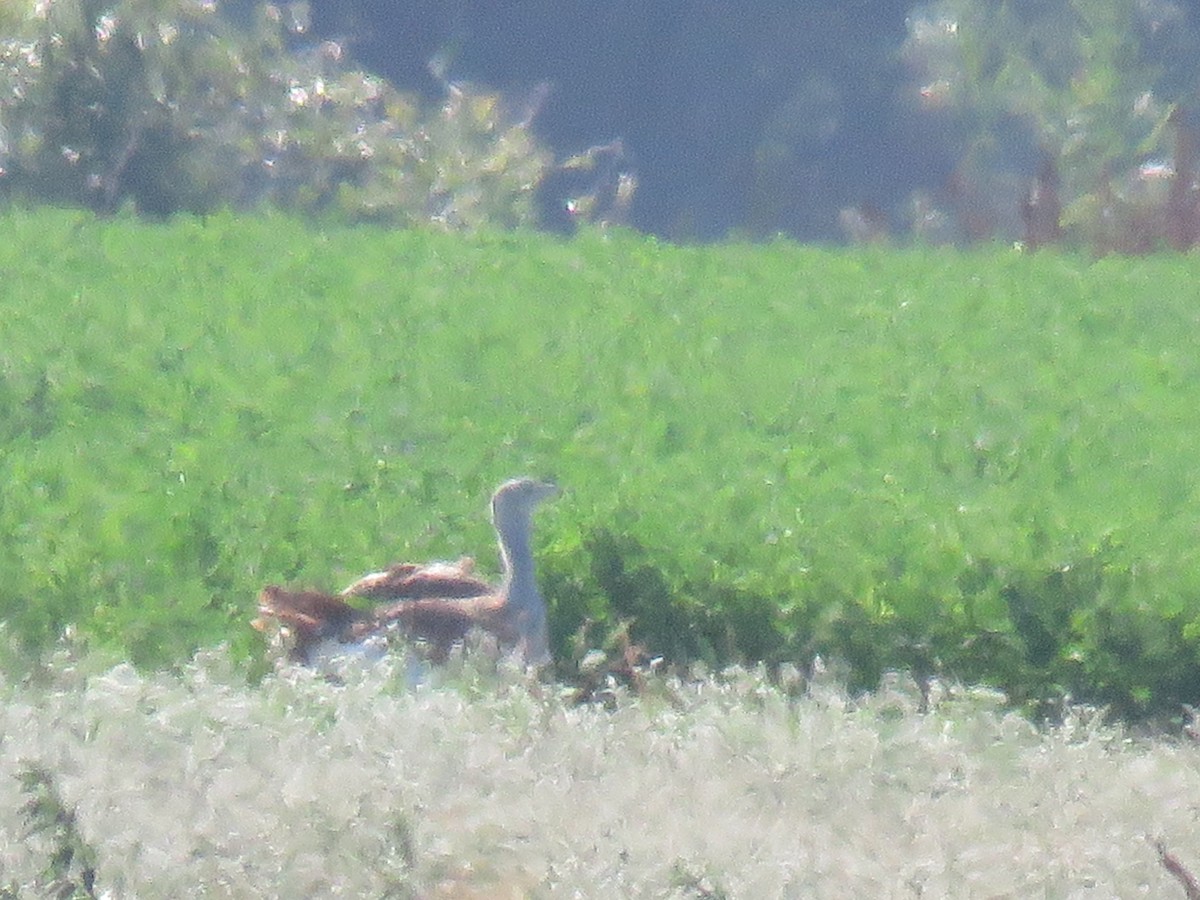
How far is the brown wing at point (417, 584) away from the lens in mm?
6309

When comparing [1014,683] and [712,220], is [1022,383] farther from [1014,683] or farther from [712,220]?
[712,220]

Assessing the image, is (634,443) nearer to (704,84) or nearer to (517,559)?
(517,559)

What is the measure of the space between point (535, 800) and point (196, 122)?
15.2 meters

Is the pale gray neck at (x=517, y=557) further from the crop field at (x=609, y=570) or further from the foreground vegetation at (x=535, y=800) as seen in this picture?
the foreground vegetation at (x=535, y=800)

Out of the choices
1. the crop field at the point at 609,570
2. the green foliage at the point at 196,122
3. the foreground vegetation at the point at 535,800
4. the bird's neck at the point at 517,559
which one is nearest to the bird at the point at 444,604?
the bird's neck at the point at 517,559

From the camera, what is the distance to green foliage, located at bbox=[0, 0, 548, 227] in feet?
59.5

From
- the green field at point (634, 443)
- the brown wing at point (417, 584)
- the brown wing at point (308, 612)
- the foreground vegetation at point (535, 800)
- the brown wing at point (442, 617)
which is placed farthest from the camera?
the green field at point (634, 443)

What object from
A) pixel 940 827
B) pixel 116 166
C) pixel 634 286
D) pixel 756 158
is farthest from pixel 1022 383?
pixel 756 158

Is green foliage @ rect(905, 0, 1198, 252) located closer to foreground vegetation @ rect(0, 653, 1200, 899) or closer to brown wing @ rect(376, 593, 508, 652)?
brown wing @ rect(376, 593, 508, 652)

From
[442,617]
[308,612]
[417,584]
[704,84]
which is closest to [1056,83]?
[704,84]

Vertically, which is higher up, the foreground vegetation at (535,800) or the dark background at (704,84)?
the dark background at (704,84)

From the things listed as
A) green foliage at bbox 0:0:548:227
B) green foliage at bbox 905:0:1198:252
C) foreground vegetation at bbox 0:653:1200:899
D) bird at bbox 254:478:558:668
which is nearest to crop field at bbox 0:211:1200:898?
Result: foreground vegetation at bbox 0:653:1200:899

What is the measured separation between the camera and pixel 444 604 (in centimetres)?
622

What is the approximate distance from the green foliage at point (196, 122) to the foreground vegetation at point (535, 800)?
1261cm
